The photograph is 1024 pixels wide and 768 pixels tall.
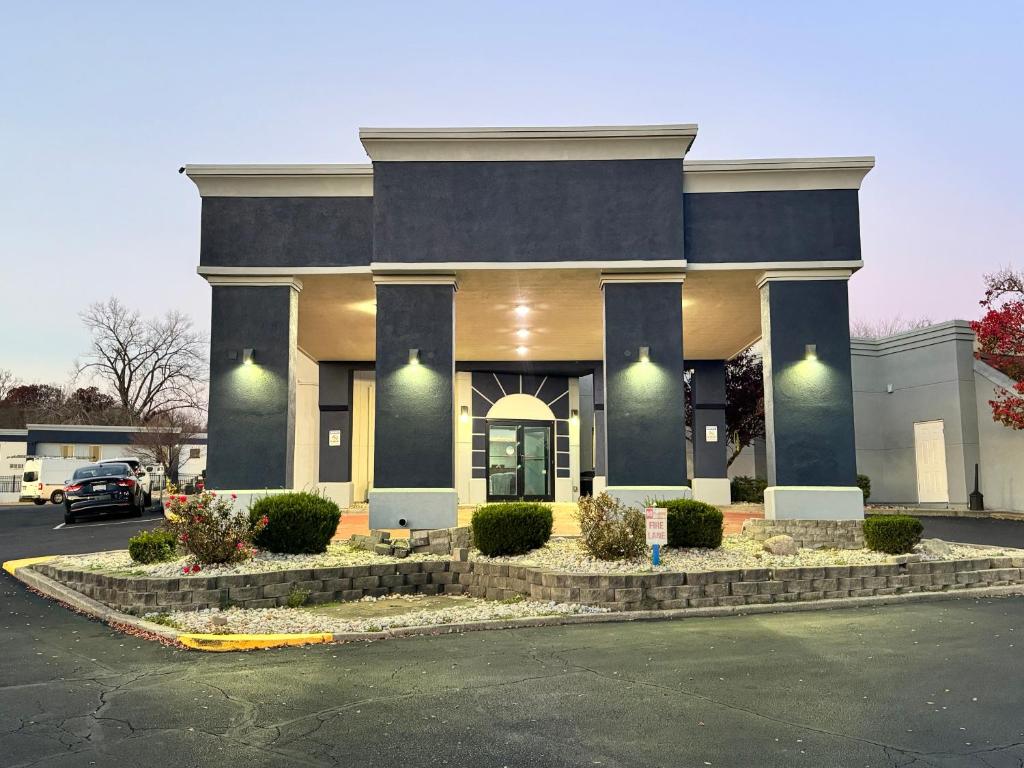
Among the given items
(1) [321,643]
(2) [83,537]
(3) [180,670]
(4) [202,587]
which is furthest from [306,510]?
(2) [83,537]

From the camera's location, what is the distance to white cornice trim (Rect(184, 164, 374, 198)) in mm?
15414

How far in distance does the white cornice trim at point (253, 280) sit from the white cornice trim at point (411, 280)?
183 cm

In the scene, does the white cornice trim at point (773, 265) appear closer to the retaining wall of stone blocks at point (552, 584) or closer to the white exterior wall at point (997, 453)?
the retaining wall of stone blocks at point (552, 584)

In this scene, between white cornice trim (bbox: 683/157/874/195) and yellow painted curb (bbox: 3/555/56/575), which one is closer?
yellow painted curb (bbox: 3/555/56/575)

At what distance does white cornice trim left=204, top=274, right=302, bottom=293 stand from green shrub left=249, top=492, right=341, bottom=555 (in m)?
4.80

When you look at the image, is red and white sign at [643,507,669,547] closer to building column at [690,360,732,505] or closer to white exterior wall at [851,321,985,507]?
building column at [690,360,732,505]

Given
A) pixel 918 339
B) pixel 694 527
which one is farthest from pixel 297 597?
pixel 918 339

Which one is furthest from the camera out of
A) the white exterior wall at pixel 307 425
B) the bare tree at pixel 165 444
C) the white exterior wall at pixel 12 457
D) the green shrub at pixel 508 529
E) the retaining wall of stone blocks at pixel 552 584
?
the white exterior wall at pixel 12 457

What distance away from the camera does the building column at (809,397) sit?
48.8 ft

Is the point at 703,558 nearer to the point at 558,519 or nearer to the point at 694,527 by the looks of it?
the point at 694,527

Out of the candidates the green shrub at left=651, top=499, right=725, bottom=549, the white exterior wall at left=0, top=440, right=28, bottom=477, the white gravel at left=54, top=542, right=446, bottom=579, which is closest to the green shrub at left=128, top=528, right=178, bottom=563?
the white gravel at left=54, top=542, right=446, bottom=579

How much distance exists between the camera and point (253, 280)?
1560cm

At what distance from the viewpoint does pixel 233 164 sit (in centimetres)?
1546

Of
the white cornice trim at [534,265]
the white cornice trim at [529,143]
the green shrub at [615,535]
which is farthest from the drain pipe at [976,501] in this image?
the green shrub at [615,535]
